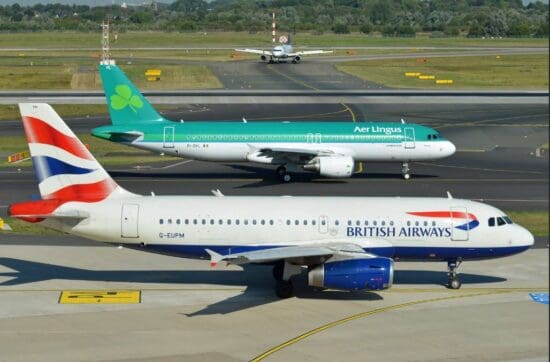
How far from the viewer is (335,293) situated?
3919cm

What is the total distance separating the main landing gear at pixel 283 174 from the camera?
6656cm

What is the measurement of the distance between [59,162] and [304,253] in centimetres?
1091

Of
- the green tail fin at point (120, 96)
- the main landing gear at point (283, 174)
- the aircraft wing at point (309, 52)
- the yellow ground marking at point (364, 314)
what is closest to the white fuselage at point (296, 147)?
the main landing gear at point (283, 174)

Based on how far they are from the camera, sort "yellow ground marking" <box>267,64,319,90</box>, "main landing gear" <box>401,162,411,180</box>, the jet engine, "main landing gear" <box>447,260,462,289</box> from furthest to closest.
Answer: "yellow ground marking" <box>267,64,319,90</box>, "main landing gear" <box>401,162,411,180</box>, the jet engine, "main landing gear" <box>447,260,462,289</box>

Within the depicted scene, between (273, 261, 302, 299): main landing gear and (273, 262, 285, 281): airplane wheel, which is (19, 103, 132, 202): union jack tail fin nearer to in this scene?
(273, 262, 285, 281): airplane wheel

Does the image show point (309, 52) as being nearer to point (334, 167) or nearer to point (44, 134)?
point (334, 167)

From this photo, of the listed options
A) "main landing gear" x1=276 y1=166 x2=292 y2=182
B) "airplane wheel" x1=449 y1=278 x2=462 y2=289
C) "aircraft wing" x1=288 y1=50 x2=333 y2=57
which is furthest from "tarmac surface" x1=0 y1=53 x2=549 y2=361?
"aircraft wing" x1=288 y1=50 x2=333 y2=57

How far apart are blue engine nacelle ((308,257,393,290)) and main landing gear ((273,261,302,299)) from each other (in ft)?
4.08

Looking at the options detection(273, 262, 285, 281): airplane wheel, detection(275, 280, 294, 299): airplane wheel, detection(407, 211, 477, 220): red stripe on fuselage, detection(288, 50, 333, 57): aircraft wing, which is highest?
detection(288, 50, 333, 57): aircraft wing

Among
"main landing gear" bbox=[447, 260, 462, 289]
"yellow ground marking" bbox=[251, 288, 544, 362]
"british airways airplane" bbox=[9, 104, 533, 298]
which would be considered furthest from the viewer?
"main landing gear" bbox=[447, 260, 462, 289]

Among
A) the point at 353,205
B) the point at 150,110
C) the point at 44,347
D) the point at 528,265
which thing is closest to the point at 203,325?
the point at 44,347

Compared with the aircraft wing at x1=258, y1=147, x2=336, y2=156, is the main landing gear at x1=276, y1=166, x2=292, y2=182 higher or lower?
lower

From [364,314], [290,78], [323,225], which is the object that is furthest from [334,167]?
[290,78]

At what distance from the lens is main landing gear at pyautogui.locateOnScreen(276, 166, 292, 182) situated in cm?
6656
